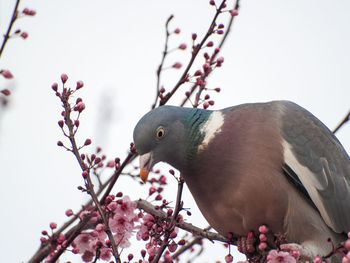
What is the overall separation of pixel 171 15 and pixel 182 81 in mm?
637

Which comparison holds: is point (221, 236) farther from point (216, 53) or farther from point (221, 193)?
point (216, 53)

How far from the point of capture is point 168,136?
11.0 feet

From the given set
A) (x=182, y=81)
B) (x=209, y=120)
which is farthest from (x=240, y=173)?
(x=182, y=81)

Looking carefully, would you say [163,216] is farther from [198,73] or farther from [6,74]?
[6,74]

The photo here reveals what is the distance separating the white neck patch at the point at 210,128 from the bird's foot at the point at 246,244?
0.72m

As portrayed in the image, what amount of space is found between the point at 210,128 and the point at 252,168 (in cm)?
45

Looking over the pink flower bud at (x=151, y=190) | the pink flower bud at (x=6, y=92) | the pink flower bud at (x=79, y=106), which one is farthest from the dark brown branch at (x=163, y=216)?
the pink flower bud at (x=6, y=92)

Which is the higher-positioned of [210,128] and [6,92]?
[210,128]

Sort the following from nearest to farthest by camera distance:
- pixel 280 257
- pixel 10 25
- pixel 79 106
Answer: pixel 280 257 → pixel 79 106 → pixel 10 25

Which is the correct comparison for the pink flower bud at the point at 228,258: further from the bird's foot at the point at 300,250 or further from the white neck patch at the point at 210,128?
the white neck patch at the point at 210,128

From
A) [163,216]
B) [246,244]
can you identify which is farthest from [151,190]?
[246,244]

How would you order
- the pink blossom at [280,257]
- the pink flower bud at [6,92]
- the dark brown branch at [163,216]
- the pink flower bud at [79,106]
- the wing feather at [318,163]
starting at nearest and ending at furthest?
the pink blossom at [280,257] < the pink flower bud at [79,106] < the dark brown branch at [163,216] < the pink flower bud at [6,92] < the wing feather at [318,163]

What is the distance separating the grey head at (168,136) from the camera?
321cm

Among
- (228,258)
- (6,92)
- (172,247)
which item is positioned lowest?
(228,258)
